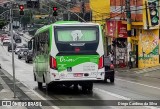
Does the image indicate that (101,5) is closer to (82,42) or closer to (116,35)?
(116,35)

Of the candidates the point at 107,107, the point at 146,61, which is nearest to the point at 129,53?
the point at 146,61

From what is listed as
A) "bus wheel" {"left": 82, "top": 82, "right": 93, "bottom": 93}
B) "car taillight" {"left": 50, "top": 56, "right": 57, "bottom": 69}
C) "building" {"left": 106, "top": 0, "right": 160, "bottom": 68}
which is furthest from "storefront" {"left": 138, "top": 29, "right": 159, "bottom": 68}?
"car taillight" {"left": 50, "top": 56, "right": 57, "bottom": 69}

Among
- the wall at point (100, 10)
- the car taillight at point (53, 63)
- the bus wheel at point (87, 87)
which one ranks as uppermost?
the wall at point (100, 10)

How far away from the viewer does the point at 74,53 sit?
758 inches

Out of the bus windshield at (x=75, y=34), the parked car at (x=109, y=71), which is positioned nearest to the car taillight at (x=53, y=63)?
the bus windshield at (x=75, y=34)

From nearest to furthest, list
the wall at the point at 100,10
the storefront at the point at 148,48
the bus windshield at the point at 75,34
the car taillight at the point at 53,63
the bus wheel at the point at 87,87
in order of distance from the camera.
→ the car taillight at the point at 53,63
the bus windshield at the point at 75,34
the bus wheel at the point at 87,87
the storefront at the point at 148,48
the wall at the point at 100,10

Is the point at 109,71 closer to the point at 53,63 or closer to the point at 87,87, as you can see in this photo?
the point at 87,87

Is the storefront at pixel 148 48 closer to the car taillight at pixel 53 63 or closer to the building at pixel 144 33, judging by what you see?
the building at pixel 144 33

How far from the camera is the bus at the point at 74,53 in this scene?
63.0 ft

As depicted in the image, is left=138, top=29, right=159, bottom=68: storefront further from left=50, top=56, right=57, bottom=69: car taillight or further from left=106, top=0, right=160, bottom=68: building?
left=50, top=56, right=57, bottom=69: car taillight

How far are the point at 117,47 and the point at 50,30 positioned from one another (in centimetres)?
3123

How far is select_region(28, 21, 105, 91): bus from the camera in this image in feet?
63.0

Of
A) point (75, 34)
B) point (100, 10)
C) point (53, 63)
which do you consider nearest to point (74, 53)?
point (75, 34)

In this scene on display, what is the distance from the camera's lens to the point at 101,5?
59500mm
